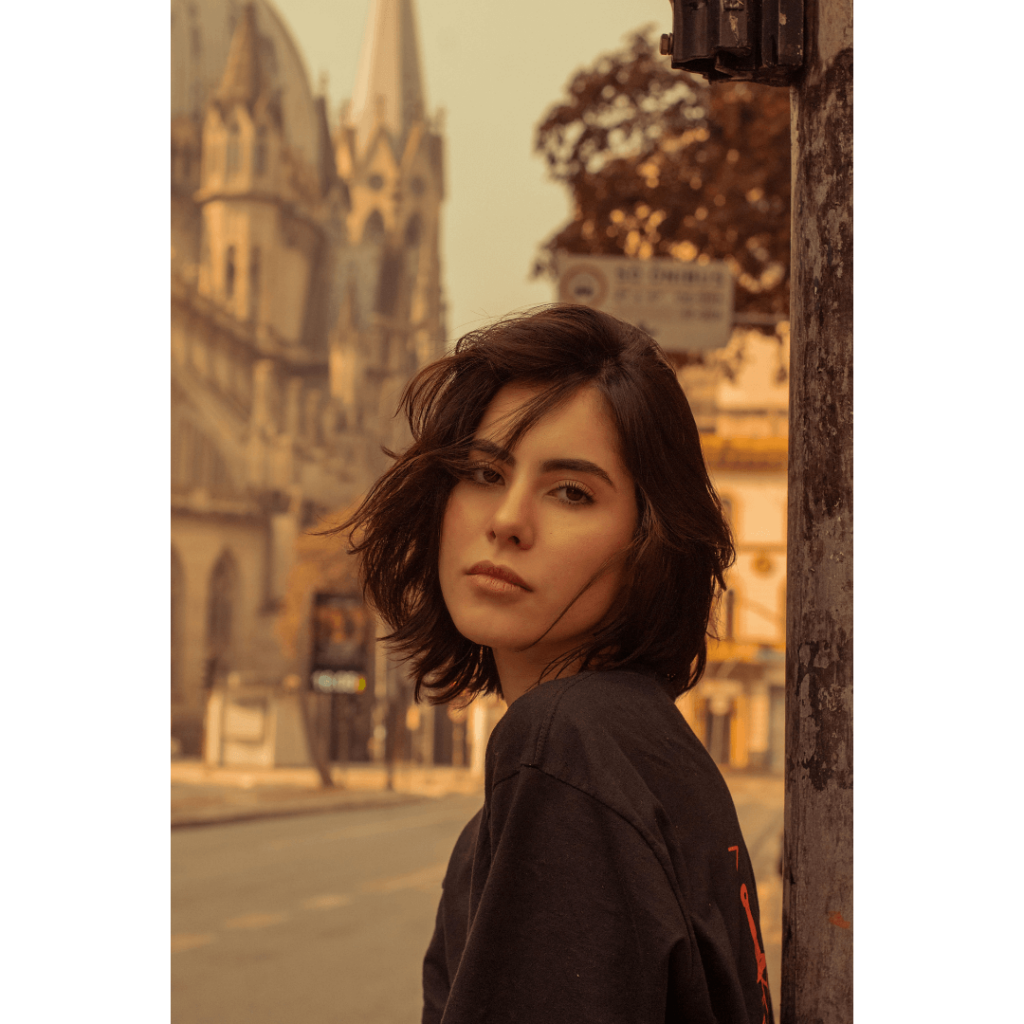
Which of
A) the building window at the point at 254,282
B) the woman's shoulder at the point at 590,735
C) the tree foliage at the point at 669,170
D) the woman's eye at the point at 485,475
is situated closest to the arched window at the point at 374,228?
the building window at the point at 254,282

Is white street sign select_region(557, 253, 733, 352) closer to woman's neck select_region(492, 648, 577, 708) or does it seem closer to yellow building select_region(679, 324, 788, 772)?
woman's neck select_region(492, 648, 577, 708)

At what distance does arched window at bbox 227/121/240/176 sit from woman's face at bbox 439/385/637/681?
196ft

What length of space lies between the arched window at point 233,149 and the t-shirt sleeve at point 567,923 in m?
60.0

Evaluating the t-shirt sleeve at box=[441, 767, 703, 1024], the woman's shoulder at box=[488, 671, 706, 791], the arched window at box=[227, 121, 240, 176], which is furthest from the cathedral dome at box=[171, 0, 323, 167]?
the t-shirt sleeve at box=[441, 767, 703, 1024]

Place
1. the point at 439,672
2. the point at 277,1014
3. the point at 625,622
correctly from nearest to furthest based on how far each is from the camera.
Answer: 1. the point at 625,622
2. the point at 439,672
3. the point at 277,1014

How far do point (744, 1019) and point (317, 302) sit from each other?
6159cm

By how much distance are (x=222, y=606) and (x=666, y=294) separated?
4410cm

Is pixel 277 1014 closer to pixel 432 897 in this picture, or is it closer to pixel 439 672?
pixel 432 897

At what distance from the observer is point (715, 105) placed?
364 inches

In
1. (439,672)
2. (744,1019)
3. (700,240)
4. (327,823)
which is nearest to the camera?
(744,1019)

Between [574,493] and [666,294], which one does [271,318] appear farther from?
[574,493]

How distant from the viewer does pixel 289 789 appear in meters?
35.6

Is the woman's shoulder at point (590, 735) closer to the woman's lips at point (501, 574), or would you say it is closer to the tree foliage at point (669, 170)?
the woman's lips at point (501, 574)

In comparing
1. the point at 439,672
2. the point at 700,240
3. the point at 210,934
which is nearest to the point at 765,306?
the point at 700,240
